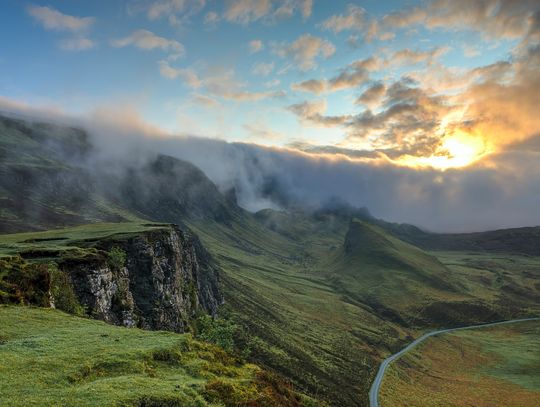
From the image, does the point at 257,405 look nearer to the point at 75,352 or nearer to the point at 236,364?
the point at 236,364

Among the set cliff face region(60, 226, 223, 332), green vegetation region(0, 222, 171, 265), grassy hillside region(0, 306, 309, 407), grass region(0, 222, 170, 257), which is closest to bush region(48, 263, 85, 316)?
cliff face region(60, 226, 223, 332)

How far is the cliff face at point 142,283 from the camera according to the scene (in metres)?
69.6

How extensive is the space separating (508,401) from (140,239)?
152 m

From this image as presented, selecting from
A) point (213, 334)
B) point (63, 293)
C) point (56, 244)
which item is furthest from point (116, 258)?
point (213, 334)

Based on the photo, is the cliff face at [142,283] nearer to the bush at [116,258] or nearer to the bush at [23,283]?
the bush at [116,258]

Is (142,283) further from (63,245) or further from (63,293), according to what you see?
(63,293)

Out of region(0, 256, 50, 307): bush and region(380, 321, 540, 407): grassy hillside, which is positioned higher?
region(0, 256, 50, 307): bush

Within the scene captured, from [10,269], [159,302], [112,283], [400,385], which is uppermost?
[10,269]

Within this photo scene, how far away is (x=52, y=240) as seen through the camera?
9894 cm

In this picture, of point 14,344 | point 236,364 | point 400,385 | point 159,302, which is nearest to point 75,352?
point 14,344

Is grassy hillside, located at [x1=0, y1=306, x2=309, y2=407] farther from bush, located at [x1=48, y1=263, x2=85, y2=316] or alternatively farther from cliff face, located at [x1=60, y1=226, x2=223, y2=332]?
cliff face, located at [x1=60, y1=226, x2=223, y2=332]

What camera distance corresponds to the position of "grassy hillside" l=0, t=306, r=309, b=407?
28172mm

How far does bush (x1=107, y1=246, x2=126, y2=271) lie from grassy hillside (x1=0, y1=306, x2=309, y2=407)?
32.8 meters

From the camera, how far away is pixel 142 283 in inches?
3893
